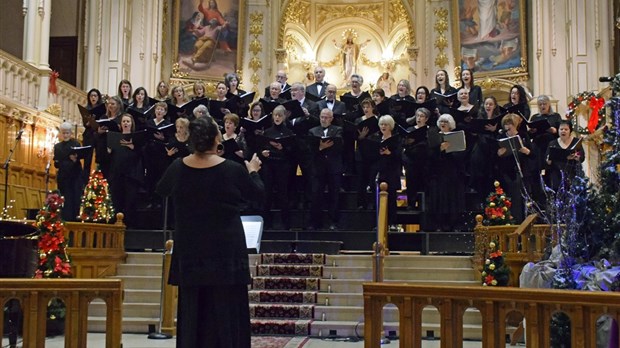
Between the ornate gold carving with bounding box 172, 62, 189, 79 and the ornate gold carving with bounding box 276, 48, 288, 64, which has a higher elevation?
the ornate gold carving with bounding box 276, 48, 288, 64

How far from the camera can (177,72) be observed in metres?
17.4

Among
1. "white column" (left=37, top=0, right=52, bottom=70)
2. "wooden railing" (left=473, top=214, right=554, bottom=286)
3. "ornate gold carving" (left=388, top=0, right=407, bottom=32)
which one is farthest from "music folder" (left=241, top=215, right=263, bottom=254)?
"ornate gold carving" (left=388, top=0, right=407, bottom=32)

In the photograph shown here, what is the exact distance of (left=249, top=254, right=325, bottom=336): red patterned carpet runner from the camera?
6914mm

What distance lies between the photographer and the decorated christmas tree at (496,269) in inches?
274

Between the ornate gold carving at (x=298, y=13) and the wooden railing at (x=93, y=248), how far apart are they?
1139 cm

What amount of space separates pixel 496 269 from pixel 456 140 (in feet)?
6.24

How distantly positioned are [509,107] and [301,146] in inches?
95.8

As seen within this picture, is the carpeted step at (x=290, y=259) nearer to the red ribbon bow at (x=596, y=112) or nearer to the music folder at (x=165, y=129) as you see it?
the music folder at (x=165, y=129)

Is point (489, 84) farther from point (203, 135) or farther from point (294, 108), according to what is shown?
point (203, 135)

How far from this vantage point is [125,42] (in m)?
16.1

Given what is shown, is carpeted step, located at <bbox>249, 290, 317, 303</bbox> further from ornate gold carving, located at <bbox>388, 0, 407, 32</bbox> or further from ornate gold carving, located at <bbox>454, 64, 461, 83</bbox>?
ornate gold carving, located at <bbox>388, 0, 407, 32</bbox>

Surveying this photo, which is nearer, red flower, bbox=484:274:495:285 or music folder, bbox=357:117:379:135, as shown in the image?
red flower, bbox=484:274:495:285

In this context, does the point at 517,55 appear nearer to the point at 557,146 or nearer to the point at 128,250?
the point at 557,146

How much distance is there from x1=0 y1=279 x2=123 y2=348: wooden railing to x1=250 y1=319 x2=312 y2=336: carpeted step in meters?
2.76
